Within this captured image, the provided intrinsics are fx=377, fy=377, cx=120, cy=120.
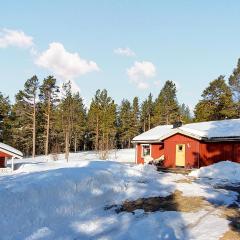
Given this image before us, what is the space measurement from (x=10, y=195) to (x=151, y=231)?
529 centimetres

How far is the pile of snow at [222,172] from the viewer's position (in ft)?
70.4

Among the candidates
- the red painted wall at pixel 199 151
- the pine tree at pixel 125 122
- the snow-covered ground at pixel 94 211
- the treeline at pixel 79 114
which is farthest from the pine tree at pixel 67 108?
the snow-covered ground at pixel 94 211

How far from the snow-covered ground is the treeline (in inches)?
1065

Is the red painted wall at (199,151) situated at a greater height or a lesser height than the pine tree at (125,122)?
lesser

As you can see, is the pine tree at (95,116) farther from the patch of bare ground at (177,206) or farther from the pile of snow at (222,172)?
the patch of bare ground at (177,206)

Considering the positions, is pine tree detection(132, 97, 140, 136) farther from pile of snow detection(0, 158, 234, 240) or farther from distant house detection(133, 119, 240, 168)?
pile of snow detection(0, 158, 234, 240)

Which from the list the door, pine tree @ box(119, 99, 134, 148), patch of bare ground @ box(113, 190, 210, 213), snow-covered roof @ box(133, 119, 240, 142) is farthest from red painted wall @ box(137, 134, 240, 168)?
pine tree @ box(119, 99, 134, 148)

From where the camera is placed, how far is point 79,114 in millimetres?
69000

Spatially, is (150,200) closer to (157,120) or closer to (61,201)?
(61,201)

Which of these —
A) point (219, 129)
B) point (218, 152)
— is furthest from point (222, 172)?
point (219, 129)

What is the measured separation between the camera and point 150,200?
14336mm

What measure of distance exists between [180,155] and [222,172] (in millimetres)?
7125

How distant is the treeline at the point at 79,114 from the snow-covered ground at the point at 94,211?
88.8 ft

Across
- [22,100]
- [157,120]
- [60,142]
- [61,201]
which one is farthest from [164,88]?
[61,201]
